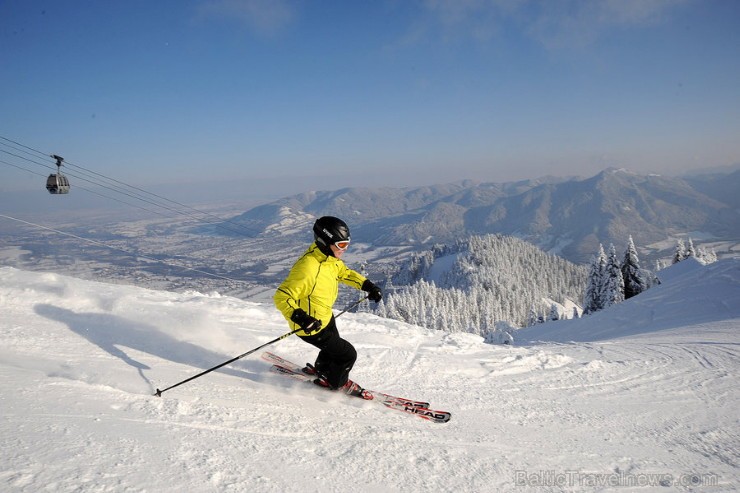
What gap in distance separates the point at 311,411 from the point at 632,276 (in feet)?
138

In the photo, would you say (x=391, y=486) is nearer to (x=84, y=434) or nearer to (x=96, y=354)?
(x=84, y=434)

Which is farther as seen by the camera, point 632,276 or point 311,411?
point 632,276

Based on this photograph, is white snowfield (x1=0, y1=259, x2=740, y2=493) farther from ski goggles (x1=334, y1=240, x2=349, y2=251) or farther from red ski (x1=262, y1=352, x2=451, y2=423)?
ski goggles (x1=334, y1=240, x2=349, y2=251)

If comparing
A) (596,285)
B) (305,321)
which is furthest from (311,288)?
(596,285)

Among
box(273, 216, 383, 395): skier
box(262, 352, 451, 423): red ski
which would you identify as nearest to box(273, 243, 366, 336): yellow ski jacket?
box(273, 216, 383, 395): skier

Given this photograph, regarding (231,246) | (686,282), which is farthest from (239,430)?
(231,246)

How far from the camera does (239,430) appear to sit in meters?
3.72

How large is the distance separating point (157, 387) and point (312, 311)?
2065mm

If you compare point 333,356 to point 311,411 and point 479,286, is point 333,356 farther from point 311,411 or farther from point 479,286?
point 479,286

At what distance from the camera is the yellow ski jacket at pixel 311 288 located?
4.89m

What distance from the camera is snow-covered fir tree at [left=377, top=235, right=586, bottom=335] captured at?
65188mm

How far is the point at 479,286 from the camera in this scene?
92.8 meters
